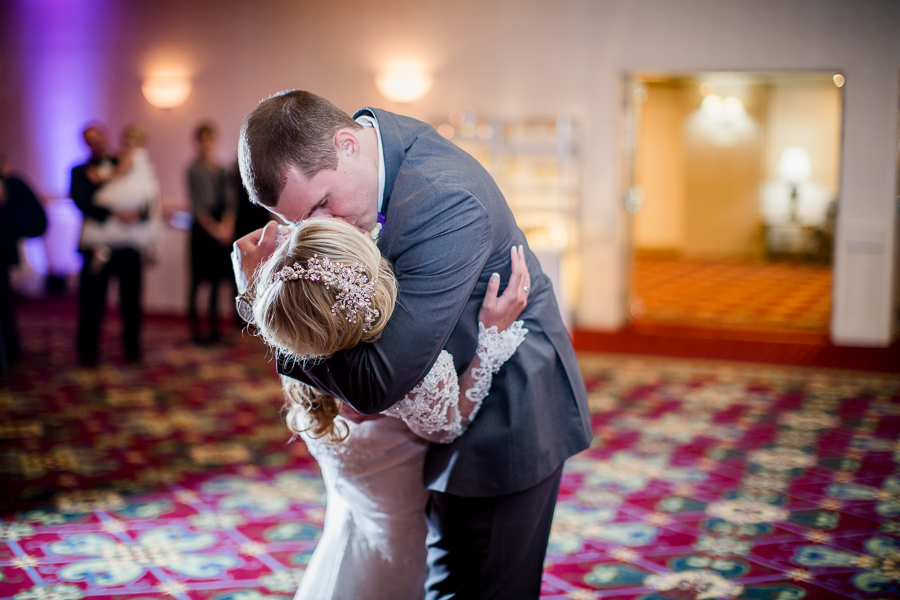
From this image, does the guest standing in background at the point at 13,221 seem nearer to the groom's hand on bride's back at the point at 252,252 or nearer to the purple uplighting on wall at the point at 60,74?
the purple uplighting on wall at the point at 60,74

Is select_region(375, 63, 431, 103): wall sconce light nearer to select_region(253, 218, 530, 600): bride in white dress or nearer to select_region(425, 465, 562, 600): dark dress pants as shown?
select_region(253, 218, 530, 600): bride in white dress

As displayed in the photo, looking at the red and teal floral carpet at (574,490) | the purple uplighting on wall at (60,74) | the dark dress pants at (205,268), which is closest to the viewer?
the red and teal floral carpet at (574,490)

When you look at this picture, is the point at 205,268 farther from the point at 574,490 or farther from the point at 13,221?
the point at 574,490

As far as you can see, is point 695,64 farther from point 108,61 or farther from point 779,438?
point 108,61

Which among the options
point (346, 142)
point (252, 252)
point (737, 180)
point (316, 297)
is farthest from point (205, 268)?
point (737, 180)

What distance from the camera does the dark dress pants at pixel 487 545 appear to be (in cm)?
162

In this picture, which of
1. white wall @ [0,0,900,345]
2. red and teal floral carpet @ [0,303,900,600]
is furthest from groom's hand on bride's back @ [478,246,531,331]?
white wall @ [0,0,900,345]

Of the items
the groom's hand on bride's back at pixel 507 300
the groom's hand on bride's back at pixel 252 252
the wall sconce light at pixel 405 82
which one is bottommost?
the groom's hand on bride's back at pixel 507 300

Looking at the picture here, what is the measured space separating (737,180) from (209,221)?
10901 mm

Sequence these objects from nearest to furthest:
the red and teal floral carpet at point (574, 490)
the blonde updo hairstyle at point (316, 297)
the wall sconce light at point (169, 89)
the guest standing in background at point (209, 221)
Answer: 1. the blonde updo hairstyle at point (316, 297)
2. the red and teal floral carpet at point (574, 490)
3. the guest standing in background at point (209, 221)
4. the wall sconce light at point (169, 89)

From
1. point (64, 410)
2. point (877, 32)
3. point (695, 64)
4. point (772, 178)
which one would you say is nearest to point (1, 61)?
point (64, 410)

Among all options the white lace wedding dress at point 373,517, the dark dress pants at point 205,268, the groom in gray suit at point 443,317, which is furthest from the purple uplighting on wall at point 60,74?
the groom in gray suit at point 443,317

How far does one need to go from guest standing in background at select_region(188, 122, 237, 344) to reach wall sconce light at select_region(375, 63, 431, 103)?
203cm

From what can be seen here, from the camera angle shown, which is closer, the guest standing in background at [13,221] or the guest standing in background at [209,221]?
the guest standing in background at [13,221]
